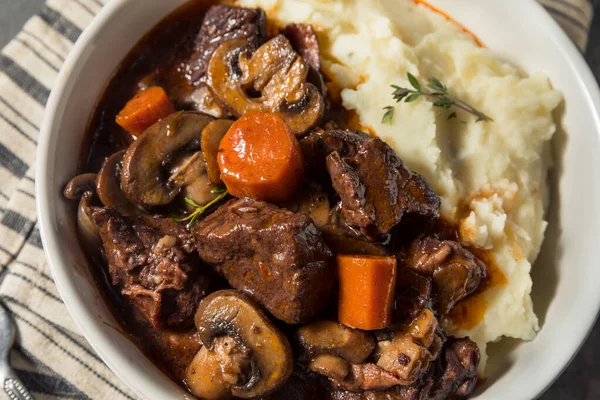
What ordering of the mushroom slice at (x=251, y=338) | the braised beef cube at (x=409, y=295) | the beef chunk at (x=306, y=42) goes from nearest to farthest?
the mushroom slice at (x=251, y=338) < the braised beef cube at (x=409, y=295) < the beef chunk at (x=306, y=42)

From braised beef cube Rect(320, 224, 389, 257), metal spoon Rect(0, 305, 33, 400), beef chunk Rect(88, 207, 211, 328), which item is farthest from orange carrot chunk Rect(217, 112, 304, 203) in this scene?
metal spoon Rect(0, 305, 33, 400)

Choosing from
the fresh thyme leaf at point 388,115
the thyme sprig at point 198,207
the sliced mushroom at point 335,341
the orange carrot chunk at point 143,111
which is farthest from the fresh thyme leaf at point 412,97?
the orange carrot chunk at point 143,111

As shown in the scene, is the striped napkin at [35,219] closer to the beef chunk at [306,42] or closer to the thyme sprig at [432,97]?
the thyme sprig at [432,97]

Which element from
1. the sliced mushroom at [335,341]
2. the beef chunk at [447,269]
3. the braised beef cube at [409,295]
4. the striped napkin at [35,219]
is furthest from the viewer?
the striped napkin at [35,219]

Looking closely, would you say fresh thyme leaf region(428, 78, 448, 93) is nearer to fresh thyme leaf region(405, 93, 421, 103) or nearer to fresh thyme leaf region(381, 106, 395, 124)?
fresh thyme leaf region(405, 93, 421, 103)

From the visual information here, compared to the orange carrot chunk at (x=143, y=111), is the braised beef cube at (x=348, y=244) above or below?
below

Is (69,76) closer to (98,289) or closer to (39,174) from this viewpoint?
(39,174)

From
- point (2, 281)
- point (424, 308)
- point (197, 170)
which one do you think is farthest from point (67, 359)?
point (424, 308)

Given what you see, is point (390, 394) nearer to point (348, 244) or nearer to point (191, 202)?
point (348, 244)
